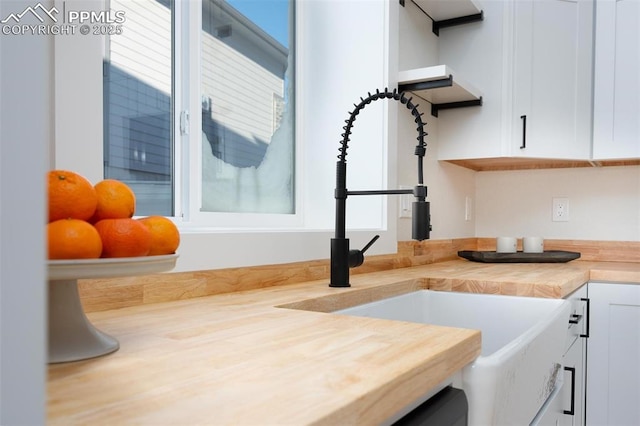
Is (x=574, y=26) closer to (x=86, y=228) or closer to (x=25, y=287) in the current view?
(x=86, y=228)

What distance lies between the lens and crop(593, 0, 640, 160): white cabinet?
2.26m

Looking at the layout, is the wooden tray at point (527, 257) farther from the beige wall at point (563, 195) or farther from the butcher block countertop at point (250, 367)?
the butcher block countertop at point (250, 367)

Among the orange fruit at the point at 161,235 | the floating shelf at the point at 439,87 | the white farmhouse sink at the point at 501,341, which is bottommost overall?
the white farmhouse sink at the point at 501,341

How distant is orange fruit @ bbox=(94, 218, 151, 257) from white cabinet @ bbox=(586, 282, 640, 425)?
1821 mm

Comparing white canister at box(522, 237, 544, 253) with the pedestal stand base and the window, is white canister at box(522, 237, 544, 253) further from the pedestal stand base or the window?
the pedestal stand base

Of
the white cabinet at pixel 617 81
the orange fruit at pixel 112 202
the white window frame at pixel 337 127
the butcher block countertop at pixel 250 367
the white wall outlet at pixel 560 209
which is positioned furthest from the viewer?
the white wall outlet at pixel 560 209

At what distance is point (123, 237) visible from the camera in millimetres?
646

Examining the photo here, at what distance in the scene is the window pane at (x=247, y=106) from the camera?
1.55 metres

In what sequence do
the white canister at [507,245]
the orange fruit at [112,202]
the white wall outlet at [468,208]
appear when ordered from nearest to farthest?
the orange fruit at [112,202] < the white canister at [507,245] < the white wall outlet at [468,208]

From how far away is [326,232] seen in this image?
1.59 meters

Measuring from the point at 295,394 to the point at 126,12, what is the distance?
1119mm

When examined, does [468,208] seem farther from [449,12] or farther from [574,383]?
[574,383]

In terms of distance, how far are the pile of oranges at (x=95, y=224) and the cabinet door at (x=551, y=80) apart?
6.51ft

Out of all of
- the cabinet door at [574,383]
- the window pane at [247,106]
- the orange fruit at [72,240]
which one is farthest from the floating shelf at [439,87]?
the orange fruit at [72,240]
